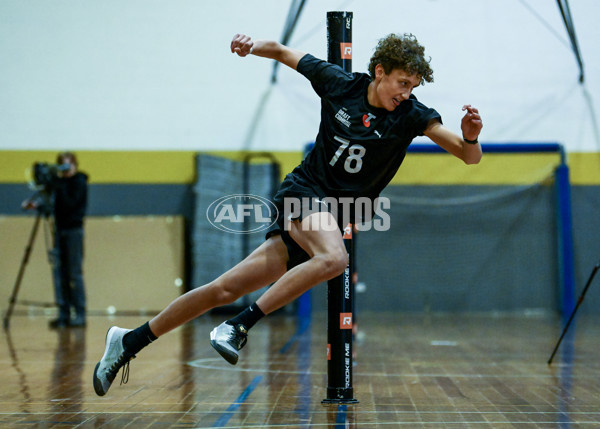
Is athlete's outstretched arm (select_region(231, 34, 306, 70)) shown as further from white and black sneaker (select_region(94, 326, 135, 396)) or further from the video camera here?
the video camera

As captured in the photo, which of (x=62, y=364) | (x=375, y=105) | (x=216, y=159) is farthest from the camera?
(x=216, y=159)

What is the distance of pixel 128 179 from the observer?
1032cm

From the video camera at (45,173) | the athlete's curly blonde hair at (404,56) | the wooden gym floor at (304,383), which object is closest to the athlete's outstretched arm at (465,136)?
the athlete's curly blonde hair at (404,56)

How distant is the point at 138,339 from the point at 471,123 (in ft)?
5.62

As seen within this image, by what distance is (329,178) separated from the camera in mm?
3430

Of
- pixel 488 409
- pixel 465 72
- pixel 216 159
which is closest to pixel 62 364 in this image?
pixel 488 409

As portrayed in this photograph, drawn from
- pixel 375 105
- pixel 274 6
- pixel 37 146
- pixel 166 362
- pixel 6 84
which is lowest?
pixel 166 362

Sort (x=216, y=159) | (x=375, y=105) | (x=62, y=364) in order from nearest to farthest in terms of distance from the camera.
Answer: (x=375, y=105), (x=62, y=364), (x=216, y=159)

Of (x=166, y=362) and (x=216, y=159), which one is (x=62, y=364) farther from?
(x=216, y=159)

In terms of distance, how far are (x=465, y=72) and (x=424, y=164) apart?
4.23 feet

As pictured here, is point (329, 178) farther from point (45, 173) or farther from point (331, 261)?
point (45, 173)

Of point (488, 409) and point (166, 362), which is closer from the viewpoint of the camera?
point (488, 409)

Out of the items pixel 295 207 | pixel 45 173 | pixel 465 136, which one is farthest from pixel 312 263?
pixel 45 173

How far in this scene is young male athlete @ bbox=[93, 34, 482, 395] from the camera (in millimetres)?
3203
